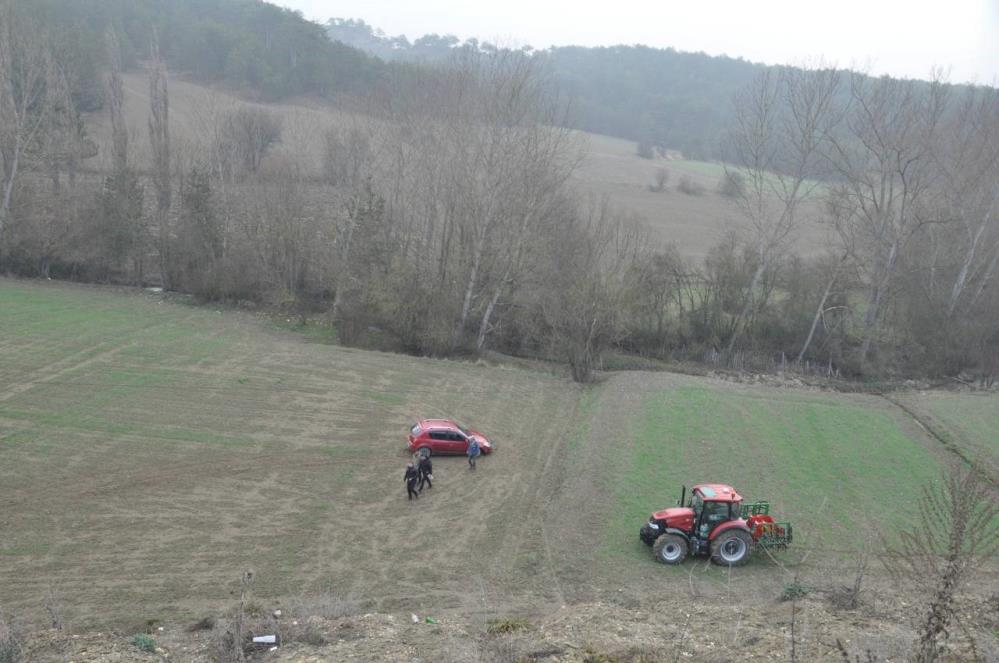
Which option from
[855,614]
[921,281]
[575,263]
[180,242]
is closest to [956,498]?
[855,614]

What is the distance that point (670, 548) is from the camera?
51.9 ft

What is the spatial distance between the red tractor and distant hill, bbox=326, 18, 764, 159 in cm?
7115

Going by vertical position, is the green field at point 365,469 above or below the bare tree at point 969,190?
below

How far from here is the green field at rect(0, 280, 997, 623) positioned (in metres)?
14.9

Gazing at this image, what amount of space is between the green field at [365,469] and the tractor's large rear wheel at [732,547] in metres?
0.57

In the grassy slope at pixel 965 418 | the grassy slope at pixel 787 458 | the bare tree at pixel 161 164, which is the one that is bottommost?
the grassy slope at pixel 787 458

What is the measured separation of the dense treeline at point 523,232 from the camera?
35.2 metres

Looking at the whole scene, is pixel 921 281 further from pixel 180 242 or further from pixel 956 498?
pixel 180 242

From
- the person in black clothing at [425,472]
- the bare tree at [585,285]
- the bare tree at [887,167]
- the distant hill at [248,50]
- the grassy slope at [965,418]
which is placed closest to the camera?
the person in black clothing at [425,472]

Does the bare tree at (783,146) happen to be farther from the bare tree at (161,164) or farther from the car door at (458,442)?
the bare tree at (161,164)

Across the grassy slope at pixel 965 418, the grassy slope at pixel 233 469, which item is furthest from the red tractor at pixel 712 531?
the grassy slope at pixel 965 418

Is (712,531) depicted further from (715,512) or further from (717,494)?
(717,494)

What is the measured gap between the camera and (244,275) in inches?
1633

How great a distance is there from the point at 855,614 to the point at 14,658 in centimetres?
1442
